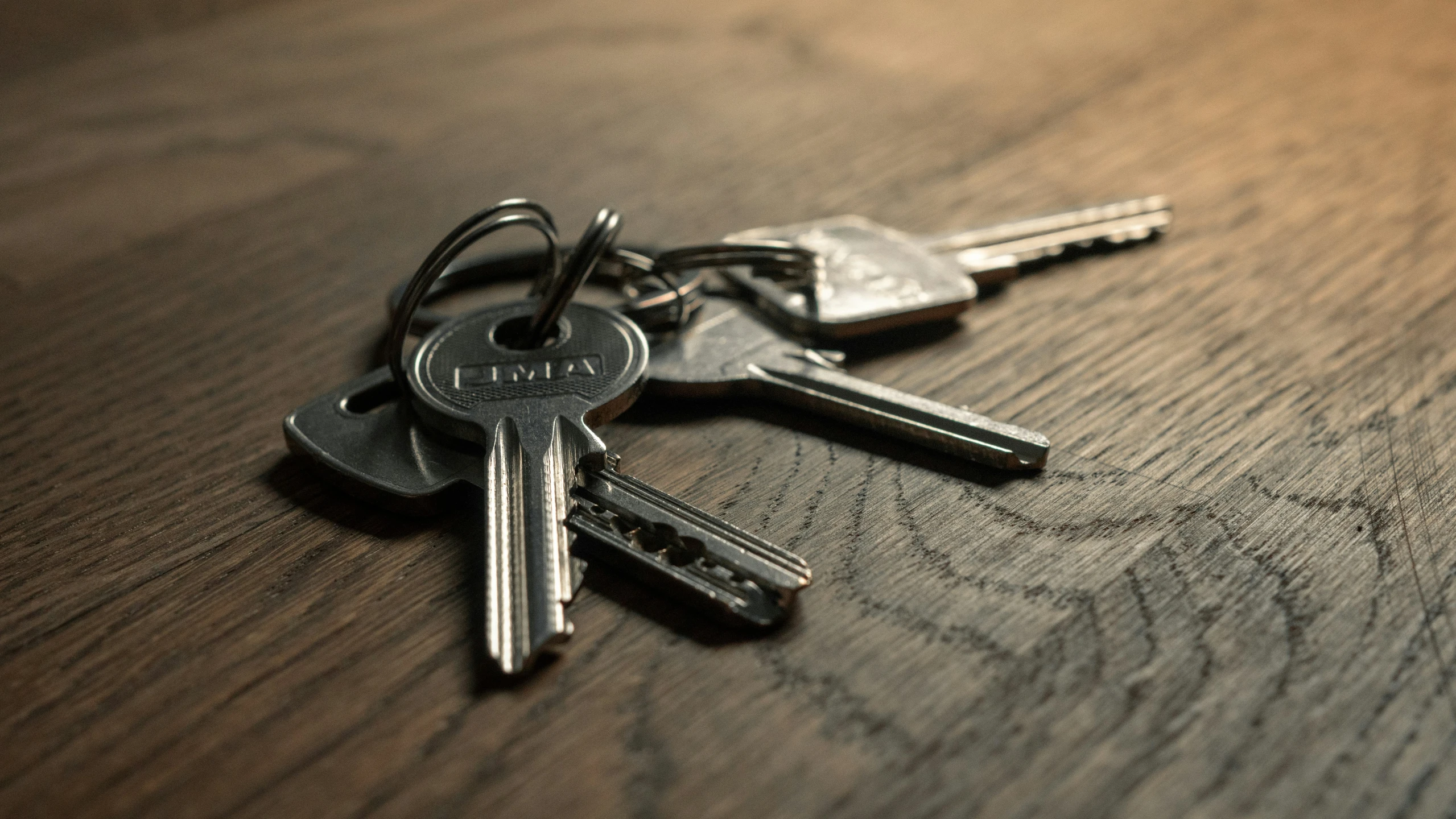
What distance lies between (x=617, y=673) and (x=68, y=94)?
1.35m

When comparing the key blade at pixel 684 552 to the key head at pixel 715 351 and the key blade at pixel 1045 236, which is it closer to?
the key head at pixel 715 351

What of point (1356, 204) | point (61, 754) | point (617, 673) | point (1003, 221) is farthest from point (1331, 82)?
point (61, 754)

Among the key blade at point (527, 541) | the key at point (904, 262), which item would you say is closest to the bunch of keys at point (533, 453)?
the key blade at point (527, 541)

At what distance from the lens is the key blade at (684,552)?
64 cm

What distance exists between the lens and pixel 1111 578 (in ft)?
2.18

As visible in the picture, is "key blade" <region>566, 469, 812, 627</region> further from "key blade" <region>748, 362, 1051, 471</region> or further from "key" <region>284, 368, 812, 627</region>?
"key blade" <region>748, 362, 1051, 471</region>

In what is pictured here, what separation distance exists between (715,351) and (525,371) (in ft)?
0.51

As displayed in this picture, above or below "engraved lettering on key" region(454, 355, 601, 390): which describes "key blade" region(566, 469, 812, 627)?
below

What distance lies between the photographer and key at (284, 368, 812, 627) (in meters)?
0.64

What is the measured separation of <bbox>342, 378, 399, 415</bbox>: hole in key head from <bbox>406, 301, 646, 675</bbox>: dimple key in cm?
4

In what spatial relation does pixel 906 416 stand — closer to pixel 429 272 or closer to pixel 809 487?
pixel 809 487

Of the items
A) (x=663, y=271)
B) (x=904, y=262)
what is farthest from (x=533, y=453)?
(x=904, y=262)

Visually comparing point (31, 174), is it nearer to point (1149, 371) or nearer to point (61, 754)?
point (61, 754)

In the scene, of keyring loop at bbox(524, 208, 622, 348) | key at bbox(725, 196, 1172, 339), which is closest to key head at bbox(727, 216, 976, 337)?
key at bbox(725, 196, 1172, 339)
